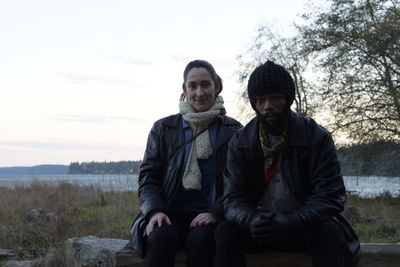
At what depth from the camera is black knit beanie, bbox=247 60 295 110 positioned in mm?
3064

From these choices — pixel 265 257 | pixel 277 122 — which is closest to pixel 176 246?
pixel 265 257

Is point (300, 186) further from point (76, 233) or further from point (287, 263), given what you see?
point (76, 233)

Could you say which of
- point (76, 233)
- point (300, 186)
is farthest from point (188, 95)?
point (76, 233)

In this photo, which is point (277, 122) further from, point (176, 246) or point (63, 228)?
point (63, 228)

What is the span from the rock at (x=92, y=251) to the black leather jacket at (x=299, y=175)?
125 centimetres

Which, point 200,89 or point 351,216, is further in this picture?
point 351,216

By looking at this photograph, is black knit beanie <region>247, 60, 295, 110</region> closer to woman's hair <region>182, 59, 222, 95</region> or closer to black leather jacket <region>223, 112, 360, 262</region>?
black leather jacket <region>223, 112, 360, 262</region>

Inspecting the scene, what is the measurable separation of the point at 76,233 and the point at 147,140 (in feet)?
11.4

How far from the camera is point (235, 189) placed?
316 cm

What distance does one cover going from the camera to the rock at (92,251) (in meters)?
4.11

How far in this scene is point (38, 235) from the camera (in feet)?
22.3

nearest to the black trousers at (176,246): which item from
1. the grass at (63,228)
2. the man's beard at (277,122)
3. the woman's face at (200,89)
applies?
the man's beard at (277,122)

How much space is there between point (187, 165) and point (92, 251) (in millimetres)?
1196

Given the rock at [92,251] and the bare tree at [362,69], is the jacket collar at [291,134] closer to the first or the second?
the rock at [92,251]
